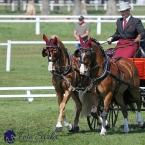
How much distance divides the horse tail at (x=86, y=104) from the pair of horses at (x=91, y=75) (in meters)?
0.03

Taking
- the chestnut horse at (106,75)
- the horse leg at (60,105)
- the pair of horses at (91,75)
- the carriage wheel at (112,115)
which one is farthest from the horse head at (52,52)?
the carriage wheel at (112,115)

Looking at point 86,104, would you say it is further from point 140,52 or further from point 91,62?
point 140,52

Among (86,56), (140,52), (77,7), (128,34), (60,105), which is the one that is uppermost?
(128,34)

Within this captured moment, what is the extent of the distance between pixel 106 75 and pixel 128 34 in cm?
155

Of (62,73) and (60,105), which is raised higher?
(62,73)

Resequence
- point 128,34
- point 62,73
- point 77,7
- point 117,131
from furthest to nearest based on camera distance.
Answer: point 77,7 → point 128,34 → point 117,131 → point 62,73

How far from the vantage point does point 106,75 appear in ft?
33.8

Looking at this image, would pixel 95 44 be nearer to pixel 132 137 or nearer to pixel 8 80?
pixel 132 137

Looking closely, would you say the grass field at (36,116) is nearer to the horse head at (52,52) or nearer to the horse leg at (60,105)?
the horse leg at (60,105)

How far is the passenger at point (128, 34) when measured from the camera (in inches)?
449

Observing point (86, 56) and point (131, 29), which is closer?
point (86, 56)

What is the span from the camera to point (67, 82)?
1041cm

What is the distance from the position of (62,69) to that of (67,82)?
0.81ft

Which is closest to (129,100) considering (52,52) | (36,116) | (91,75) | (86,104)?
(86,104)
